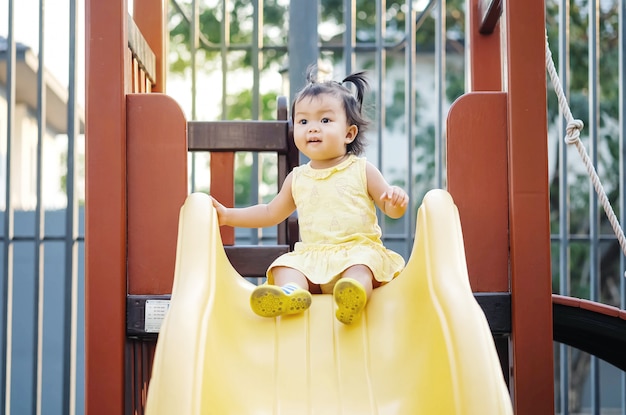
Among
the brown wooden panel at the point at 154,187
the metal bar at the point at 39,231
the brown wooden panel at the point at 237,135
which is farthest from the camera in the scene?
the metal bar at the point at 39,231

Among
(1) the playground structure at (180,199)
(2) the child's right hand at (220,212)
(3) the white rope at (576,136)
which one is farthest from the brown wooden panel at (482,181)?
(2) the child's right hand at (220,212)

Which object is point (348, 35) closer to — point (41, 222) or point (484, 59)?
point (484, 59)

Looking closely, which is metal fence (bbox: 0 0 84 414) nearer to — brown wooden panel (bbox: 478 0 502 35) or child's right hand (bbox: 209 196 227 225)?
child's right hand (bbox: 209 196 227 225)

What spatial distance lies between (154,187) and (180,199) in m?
0.08

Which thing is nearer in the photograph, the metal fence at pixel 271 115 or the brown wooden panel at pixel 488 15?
the brown wooden panel at pixel 488 15

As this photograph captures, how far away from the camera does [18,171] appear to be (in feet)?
21.3

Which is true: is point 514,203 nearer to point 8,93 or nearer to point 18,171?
point 8,93

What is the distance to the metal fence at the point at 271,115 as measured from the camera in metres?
3.23

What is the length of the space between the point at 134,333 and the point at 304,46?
58.4 inches

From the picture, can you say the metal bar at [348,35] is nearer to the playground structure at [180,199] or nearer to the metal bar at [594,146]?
the metal bar at [594,146]

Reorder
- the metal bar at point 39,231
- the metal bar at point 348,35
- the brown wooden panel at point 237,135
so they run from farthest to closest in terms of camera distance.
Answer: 1. the metal bar at point 348,35
2. the metal bar at point 39,231
3. the brown wooden panel at point 237,135

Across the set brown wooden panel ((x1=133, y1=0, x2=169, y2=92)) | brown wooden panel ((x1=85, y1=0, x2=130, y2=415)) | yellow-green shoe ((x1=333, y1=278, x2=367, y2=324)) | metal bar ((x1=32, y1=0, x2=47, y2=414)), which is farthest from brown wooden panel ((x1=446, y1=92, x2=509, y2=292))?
metal bar ((x1=32, y1=0, x2=47, y2=414))

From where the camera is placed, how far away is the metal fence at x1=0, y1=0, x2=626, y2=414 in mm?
3229

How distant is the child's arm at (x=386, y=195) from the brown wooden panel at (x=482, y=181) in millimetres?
168
